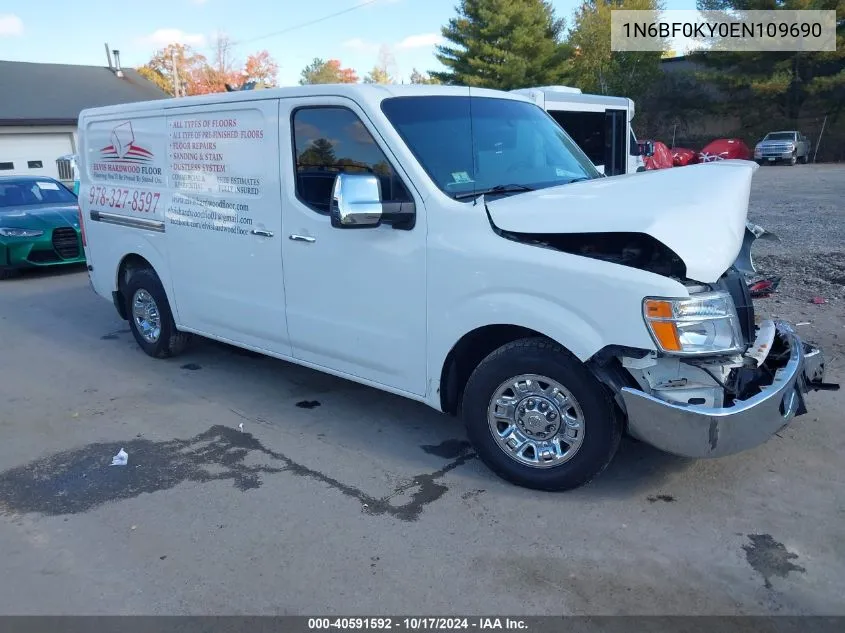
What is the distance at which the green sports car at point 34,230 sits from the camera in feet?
34.9

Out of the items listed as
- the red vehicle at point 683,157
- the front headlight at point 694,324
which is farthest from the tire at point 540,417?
the red vehicle at point 683,157

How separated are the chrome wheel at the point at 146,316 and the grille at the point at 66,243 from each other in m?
5.30

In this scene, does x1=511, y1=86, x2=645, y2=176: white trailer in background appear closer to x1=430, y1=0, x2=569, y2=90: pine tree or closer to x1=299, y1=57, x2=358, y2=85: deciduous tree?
x1=430, y1=0, x2=569, y2=90: pine tree

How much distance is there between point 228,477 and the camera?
4.22 metres

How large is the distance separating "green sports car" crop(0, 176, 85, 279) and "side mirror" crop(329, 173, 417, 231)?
8.58 m

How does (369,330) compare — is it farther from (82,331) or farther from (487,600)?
(82,331)

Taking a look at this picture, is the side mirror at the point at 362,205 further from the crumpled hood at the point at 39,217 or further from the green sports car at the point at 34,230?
the crumpled hood at the point at 39,217

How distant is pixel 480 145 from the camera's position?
14.4 ft

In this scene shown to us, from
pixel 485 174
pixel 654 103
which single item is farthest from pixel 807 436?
pixel 654 103

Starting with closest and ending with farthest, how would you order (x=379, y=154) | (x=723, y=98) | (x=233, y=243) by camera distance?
(x=379, y=154) < (x=233, y=243) < (x=723, y=98)

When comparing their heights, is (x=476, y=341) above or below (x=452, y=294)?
below

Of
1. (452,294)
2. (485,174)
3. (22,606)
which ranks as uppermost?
(485,174)

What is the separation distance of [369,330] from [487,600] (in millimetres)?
1894

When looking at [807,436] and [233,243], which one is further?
[233,243]
